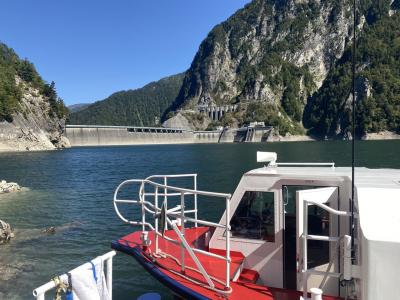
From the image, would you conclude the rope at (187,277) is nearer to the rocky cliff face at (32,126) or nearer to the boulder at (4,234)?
the boulder at (4,234)

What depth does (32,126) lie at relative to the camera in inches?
4781

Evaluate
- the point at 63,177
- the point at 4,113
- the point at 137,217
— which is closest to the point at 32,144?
the point at 4,113

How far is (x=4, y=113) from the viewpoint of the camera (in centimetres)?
10888

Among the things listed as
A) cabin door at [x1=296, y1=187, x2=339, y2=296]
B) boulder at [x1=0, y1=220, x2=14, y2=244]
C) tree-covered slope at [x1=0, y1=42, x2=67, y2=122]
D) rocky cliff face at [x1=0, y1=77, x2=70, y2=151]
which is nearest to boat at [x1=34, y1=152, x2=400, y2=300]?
cabin door at [x1=296, y1=187, x2=339, y2=296]

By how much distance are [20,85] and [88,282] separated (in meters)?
149

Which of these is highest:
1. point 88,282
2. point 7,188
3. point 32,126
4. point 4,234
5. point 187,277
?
point 32,126

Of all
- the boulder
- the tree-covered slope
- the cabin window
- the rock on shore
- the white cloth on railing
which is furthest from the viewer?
the tree-covered slope

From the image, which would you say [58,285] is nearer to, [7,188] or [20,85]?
[7,188]

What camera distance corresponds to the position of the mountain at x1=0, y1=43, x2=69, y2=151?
365 feet

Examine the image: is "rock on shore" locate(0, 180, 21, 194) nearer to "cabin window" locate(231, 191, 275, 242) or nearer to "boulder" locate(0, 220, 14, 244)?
"boulder" locate(0, 220, 14, 244)

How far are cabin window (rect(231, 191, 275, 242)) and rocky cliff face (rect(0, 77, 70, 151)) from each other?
377 ft

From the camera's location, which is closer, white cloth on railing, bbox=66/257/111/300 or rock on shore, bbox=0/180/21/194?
white cloth on railing, bbox=66/257/111/300

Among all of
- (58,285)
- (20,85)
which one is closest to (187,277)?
(58,285)

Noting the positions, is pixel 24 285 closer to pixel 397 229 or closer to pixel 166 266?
pixel 166 266
